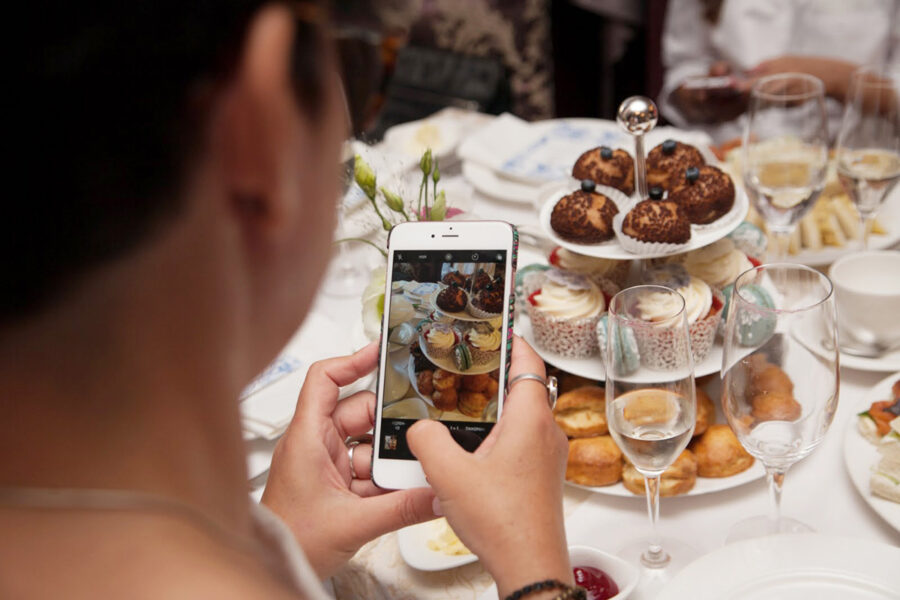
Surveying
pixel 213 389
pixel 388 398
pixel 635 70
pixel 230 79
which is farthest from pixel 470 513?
pixel 635 70

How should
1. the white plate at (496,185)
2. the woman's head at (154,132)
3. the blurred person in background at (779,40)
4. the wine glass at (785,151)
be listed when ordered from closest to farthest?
the woman's head at (154,132) < the wine glass at (785,151) < the white plate at (496,185) < the blurred person in background at (779,40)

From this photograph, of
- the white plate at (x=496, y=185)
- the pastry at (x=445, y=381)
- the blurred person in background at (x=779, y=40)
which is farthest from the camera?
the blurred person in background at (x=779, y=40)

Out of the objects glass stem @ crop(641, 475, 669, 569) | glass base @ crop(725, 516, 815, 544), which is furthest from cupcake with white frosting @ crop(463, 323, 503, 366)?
glass base @ crop(725, 516, 815, 544)

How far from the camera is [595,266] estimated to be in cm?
113

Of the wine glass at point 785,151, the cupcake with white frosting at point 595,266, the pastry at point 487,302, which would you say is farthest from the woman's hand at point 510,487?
the wine glass at point 785,151

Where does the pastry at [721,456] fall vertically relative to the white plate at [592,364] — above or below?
below

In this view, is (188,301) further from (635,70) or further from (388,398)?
(635,70)

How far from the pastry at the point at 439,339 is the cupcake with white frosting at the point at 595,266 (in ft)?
0.94

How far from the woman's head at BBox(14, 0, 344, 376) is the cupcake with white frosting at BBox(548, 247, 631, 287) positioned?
74 centimetres

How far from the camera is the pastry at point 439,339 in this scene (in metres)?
0.90

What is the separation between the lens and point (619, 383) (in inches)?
33.2

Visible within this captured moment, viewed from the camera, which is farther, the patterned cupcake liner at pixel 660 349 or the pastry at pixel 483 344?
the pastry at pixel 483 344

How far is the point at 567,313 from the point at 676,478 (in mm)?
244

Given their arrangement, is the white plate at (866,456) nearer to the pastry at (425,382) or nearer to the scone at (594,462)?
the scone at (594,462)
